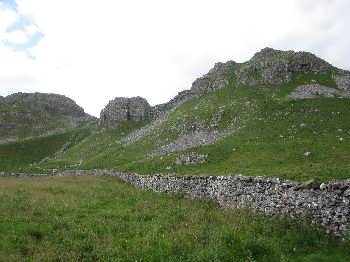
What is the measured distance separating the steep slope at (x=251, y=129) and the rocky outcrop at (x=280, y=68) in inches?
7.1

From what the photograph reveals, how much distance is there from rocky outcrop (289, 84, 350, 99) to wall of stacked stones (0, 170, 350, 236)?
3687 cm

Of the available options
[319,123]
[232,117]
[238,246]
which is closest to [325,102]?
[319,123]

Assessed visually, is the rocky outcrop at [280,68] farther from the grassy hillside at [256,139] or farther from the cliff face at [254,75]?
the grassy hillside at [256,139]

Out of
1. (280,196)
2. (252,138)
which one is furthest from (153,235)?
(252,138)

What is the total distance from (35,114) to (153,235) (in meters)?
152

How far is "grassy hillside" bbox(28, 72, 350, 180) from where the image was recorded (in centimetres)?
3599

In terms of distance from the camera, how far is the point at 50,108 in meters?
174

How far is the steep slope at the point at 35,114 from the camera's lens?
14712 centimetres

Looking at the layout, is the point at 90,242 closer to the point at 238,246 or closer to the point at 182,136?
the point at 238,246

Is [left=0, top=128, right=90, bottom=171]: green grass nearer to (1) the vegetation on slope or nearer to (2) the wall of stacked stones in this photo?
(1) the vegetation on slope

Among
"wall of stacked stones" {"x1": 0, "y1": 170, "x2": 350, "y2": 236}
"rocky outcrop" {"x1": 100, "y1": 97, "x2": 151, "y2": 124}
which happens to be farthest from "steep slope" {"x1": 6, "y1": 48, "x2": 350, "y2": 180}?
"wall of stacked stones" {"x1": 0, "y1": 170, "x2": 350, "y2": 236}

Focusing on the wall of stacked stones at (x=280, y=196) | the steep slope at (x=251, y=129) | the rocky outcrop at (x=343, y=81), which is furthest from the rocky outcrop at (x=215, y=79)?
the wall of stacked stones at (x=280, y=196)

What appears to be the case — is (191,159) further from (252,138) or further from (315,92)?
(315,92)

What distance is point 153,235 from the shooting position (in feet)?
68.1
